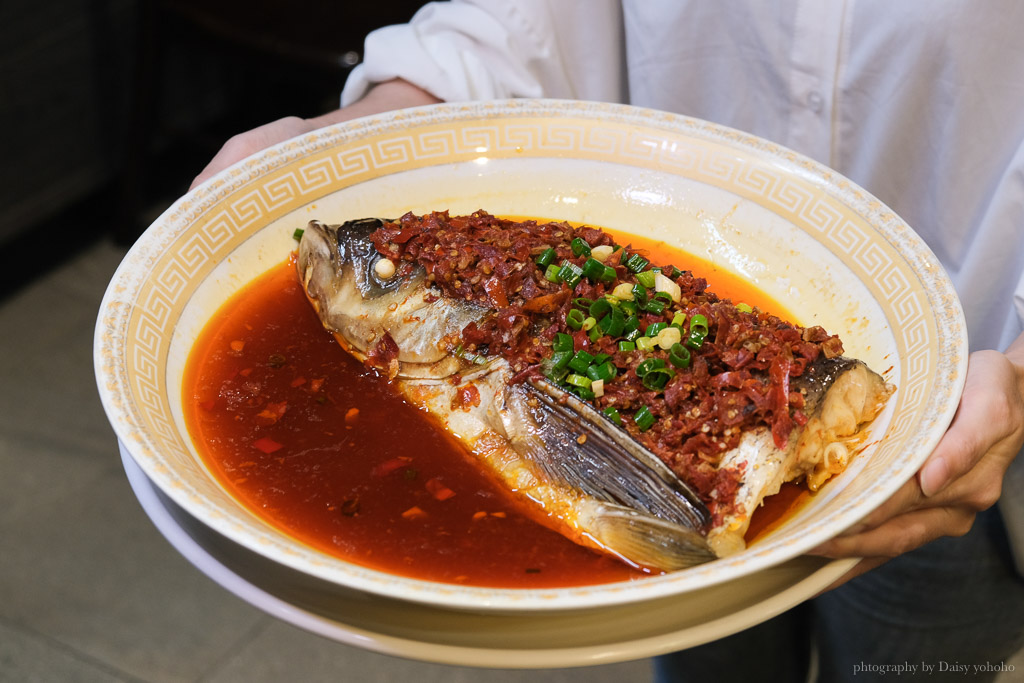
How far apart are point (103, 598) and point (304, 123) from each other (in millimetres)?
2315

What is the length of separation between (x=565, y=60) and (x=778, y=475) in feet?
5.07

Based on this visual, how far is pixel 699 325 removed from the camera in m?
1.88

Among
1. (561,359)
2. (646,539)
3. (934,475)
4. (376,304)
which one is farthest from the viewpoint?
(376,304)

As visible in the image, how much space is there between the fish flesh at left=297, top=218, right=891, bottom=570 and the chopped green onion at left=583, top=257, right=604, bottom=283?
25 centimetres

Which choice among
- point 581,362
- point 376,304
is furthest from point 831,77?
point 376,304

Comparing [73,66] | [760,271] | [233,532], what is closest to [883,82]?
[760,271]

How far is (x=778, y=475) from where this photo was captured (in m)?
1.72

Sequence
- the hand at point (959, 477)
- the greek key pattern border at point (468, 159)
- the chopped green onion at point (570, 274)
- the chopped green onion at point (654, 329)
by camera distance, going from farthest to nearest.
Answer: the chopped green onion at point (570, 274), the chopped green onion at point (654, 329), the greek key pattern border at point (468, 159), the hand at point (959, 477)

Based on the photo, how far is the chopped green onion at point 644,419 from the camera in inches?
71.3

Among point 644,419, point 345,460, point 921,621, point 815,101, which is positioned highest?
point 815,101

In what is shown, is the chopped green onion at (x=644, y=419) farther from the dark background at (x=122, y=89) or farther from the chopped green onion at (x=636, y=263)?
the dark background at (x=122, y=89)

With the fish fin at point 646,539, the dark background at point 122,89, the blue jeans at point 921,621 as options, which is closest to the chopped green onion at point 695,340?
the fish fin at point 646,539

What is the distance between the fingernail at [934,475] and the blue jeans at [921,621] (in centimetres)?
98

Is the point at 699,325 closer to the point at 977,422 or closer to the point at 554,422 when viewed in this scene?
the point at 554,422
